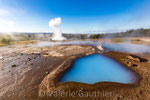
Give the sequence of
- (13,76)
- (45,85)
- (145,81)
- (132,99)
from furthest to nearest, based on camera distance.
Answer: (13,76) < (145,81) < (45,85) < (132,99)

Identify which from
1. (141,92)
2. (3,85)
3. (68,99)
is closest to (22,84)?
(3,85)

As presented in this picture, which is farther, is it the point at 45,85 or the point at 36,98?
the point at 45,85

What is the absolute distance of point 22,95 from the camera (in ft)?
13.7

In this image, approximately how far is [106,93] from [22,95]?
18.6 ft

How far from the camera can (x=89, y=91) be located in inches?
170

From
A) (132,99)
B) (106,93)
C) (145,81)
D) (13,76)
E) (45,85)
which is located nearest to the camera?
(132,99)

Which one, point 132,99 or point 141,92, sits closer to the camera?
point 132,99

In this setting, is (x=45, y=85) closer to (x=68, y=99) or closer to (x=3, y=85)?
(x=68, y=99)

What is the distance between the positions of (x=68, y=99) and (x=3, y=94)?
4579 mm

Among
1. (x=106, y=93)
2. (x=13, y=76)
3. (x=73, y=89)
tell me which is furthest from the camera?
(x=13, y=76)

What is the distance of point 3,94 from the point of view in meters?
4.28

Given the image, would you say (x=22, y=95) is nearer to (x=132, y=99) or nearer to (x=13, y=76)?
(x=13, y=76)

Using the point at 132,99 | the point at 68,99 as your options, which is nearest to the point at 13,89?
the point at 68,99

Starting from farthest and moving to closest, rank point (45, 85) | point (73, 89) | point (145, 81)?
point (145, 81) < point (45, 85) < point (73, 89)
